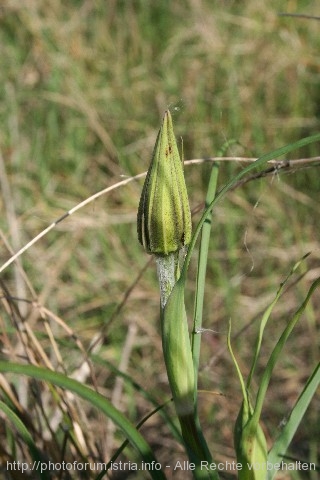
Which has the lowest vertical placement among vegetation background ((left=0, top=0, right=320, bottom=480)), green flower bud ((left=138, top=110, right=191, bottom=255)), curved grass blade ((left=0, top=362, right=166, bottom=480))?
curved grass blade ((left=0, top=362, right=166, bottom=480))

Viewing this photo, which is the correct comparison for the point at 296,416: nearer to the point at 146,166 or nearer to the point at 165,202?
the point at 165,202

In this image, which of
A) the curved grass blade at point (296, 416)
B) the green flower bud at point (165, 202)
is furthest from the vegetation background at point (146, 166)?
the green flower bud at point (165, 202)

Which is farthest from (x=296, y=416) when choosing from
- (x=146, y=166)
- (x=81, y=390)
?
(x=146, y=166)

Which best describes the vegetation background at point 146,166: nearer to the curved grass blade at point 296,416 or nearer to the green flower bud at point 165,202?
the curved grass blade at point 296,416

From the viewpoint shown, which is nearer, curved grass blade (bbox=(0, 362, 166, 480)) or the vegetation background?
curved grass blade (bbox=(0, 362, 166, 480))

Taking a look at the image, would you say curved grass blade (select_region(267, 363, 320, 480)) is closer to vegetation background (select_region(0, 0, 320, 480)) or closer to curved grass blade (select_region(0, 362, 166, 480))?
curved grass blade (select_region(0, 362, 166, 480))

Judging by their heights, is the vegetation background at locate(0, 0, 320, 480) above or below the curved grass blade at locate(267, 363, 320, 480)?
above

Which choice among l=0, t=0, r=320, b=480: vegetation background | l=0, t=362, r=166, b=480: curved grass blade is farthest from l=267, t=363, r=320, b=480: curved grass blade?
l=0, t=0, r=320, b=480: vegetation background
